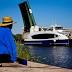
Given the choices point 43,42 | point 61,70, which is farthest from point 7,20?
point 43,42

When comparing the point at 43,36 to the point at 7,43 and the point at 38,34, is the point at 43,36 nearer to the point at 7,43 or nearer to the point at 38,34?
the point at 38,34

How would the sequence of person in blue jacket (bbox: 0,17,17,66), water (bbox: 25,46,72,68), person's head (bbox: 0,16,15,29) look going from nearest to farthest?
person in blue jacket (bbox: 0,17,17,66), person's head (bbox: 0,16,15,29), water (bbox: 25,46,72,68)

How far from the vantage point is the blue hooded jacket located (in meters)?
6.86

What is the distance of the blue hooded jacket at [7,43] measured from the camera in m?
6.86

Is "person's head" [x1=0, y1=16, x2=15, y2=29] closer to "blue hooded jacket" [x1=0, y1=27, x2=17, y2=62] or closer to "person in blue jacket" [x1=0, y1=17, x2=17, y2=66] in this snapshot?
"person in blue jacket" [x1=0, y1=17, x2=17, y2=66]

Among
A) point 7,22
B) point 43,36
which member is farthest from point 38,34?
point 7,22

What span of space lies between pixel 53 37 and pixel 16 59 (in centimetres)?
6082

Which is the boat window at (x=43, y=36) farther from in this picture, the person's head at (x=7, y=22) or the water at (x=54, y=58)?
the person's head at (x=7, y=22)

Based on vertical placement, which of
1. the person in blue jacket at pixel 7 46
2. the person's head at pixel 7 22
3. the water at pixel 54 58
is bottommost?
the water at pixel 54 58

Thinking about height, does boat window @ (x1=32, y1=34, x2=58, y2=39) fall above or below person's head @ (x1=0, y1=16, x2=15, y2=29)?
below

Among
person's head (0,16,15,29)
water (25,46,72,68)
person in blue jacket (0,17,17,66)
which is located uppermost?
person's head (0,16,15,29)

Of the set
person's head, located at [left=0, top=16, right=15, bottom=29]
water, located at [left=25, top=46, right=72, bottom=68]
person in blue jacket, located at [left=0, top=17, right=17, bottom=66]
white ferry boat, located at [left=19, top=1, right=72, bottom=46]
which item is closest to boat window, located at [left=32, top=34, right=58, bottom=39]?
white ferry boat, located at [left=19, top=1, right=72, bottom=46]

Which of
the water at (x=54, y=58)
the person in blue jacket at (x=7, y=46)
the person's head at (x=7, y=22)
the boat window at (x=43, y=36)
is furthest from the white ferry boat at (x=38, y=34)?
the person in blue jacket at (x=7, y=46)

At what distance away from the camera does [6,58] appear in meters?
7.14
